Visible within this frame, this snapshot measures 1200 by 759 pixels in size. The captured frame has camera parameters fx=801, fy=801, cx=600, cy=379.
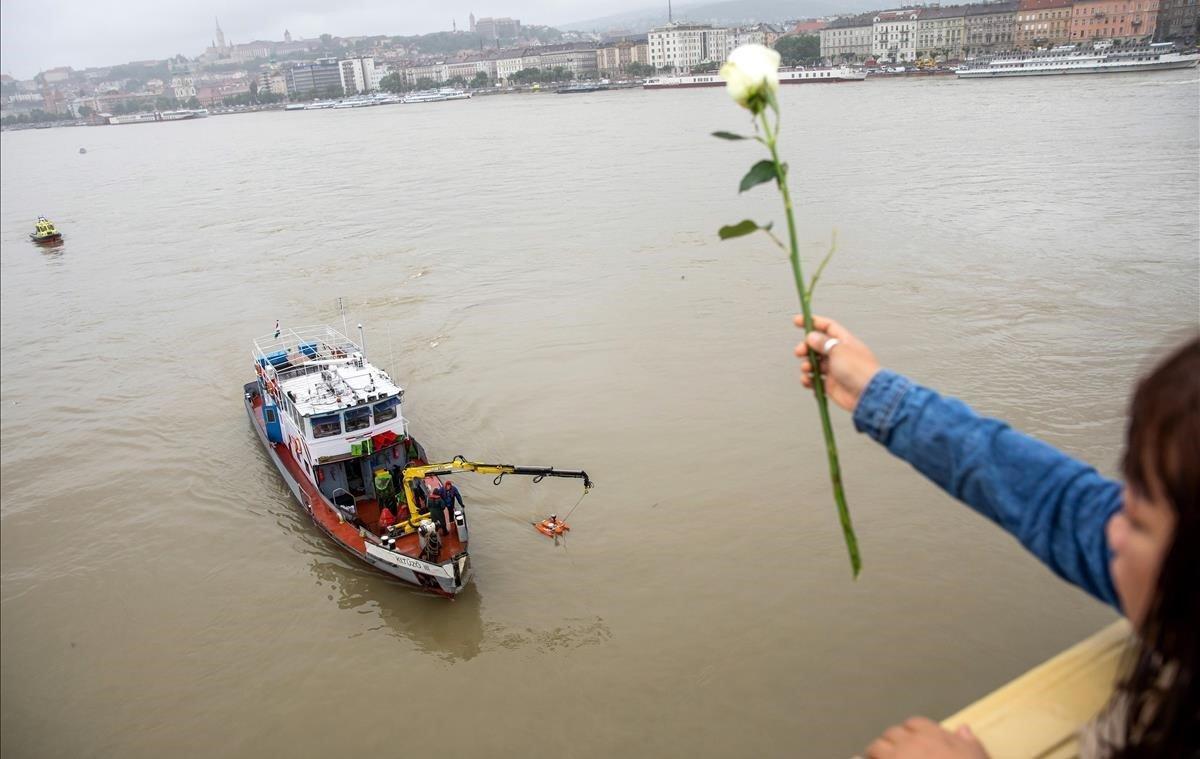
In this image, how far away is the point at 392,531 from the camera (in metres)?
9.20

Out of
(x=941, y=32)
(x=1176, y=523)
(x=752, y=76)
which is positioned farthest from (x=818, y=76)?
(x=1176, y=523)

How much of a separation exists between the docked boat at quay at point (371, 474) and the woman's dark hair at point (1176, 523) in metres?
7.95

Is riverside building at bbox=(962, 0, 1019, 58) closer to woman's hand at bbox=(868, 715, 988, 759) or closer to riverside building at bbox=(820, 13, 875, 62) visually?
riverside building at bbox=(820, 13, 875, 62)

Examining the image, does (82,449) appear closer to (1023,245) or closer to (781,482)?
(781,482)

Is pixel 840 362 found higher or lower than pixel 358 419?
higher

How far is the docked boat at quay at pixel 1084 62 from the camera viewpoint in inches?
2222

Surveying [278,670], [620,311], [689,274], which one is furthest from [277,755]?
[689,274]

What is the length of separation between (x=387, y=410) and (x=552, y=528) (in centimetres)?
258

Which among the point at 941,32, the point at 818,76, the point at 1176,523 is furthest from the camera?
the point at 941,32

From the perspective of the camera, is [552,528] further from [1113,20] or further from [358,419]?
[1113,20]

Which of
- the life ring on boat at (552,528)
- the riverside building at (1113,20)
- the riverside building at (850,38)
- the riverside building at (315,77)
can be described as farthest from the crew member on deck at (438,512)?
the riverside building at (315,77)

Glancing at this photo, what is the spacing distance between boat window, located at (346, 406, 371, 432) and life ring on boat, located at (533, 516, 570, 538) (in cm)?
254

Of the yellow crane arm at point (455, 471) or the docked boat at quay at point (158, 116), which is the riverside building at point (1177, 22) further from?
the docked boat at quay at point (158, 116)

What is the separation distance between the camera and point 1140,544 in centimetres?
90
